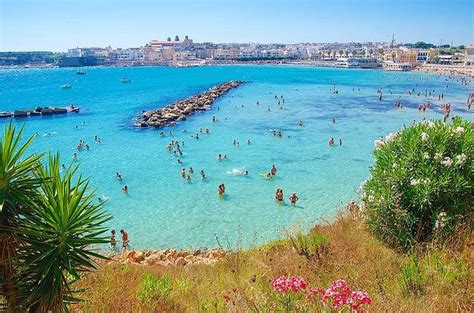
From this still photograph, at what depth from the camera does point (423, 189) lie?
7.41 m

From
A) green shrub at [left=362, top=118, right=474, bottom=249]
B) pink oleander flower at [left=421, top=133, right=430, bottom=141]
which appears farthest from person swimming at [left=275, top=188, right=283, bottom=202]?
pink oleander flower at [left=421, top=133, right=430, bottom=141]

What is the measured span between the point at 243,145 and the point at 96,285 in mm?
26855

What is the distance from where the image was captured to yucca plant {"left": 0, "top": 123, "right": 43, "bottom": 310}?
3877 mm

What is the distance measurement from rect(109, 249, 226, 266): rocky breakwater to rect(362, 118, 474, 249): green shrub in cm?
601

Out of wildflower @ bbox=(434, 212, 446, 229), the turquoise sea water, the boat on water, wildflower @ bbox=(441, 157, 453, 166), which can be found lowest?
the turquoise sea water

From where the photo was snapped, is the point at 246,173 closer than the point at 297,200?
No

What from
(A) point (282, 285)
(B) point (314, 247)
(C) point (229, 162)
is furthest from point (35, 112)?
(A) point (282, 285)

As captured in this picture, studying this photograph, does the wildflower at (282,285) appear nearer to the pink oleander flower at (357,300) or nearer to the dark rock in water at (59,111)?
the pink oleander flower at (357,300)

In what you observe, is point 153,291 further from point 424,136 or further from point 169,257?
point 169,257

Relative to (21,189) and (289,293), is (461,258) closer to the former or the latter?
(289,293)

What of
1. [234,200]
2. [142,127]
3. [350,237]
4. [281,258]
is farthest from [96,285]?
[142,127]

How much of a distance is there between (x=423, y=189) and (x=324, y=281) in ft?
8.44

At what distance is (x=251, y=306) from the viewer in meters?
4.91

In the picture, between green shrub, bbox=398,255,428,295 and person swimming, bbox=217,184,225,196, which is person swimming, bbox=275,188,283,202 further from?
green shrub, bbox=398,255,428,295
